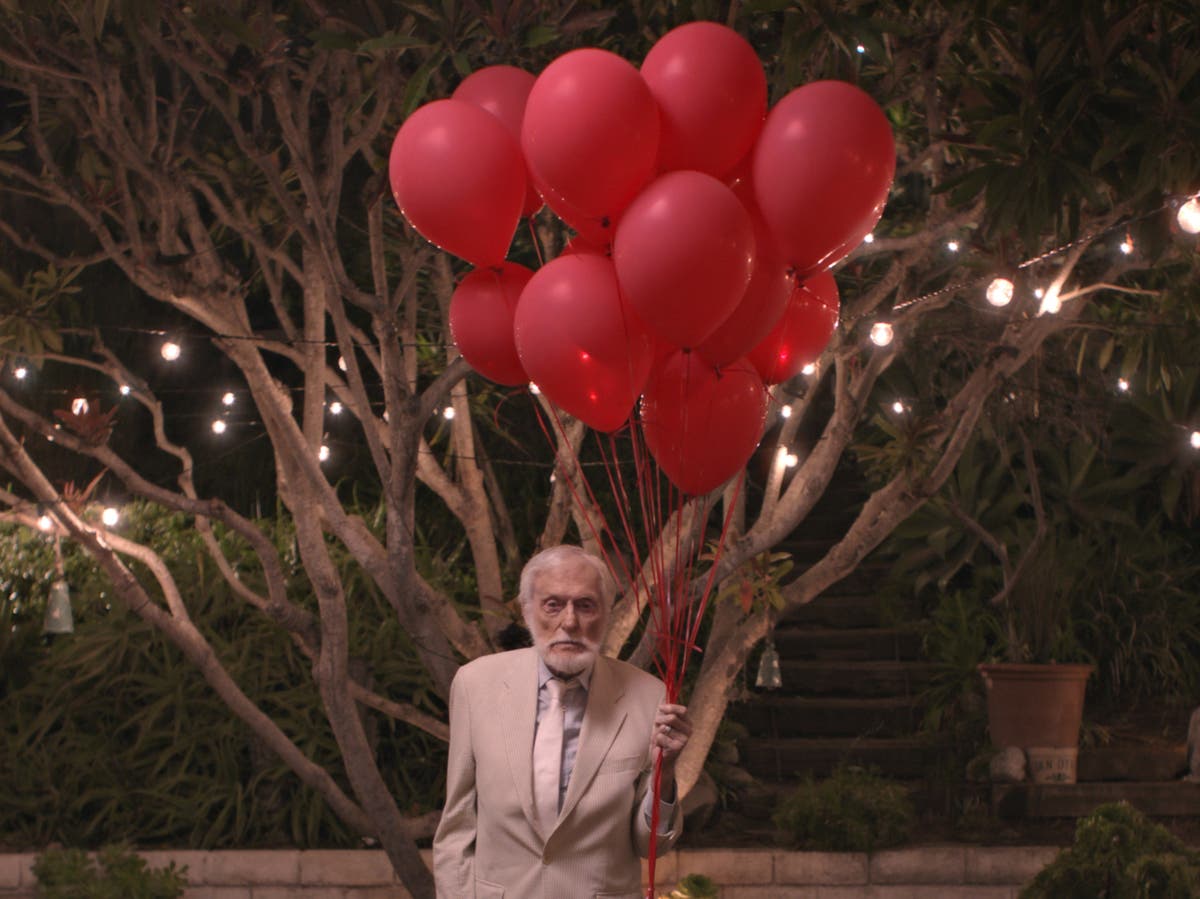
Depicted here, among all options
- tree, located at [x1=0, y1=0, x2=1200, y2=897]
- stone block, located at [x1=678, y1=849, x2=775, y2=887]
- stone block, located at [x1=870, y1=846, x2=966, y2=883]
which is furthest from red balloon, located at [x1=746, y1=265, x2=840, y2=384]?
stone block, located at [x1=870, y1=846, x2=966, y2=883]

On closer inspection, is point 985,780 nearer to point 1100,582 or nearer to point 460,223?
point 1100,582

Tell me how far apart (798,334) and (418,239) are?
7.04ft

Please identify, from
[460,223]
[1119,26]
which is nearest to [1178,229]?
[1119,26]

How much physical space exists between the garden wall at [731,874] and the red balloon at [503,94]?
3292mm

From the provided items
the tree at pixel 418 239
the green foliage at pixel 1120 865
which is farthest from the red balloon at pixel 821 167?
the green foliage at pixel 1120 865

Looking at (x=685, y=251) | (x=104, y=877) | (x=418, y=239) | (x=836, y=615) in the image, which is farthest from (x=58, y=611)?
(x=836, y=615)

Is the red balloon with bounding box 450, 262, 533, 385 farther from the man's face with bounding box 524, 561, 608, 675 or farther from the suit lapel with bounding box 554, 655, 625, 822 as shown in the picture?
the suit lapel with bounding box 554, 655, 625, 822

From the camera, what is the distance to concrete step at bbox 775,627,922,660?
26.0ft

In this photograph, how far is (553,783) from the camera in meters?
2.65

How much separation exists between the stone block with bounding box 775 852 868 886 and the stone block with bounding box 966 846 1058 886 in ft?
1.43

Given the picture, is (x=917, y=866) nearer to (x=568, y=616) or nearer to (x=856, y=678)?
(x=856, y=678)

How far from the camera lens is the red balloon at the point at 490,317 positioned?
10.5 feet

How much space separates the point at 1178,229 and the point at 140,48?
3.05m

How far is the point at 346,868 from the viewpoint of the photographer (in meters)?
5.64
